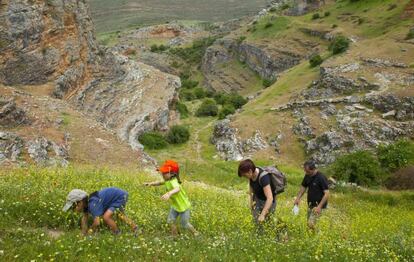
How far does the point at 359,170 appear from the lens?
86.1ft

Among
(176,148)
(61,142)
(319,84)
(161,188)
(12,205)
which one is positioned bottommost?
(176,148)

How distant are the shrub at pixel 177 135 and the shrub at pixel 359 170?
554 inches

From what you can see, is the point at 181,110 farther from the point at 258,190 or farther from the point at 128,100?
the point at 258,190

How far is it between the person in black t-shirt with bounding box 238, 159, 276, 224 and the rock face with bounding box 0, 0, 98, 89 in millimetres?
24662

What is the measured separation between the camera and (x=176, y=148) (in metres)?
35.8

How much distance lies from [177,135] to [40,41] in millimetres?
13022

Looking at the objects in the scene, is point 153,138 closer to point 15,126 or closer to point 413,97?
point 15,126

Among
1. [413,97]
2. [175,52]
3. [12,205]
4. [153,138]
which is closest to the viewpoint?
[12,205]

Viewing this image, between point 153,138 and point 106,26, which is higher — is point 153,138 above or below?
above

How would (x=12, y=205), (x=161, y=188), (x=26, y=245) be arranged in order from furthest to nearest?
1. (x=161, y=188)
2. (x=12, y=205)
3. (x=26, y=245)

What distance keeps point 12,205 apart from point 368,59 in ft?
120

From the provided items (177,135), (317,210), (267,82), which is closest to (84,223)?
(317,210)

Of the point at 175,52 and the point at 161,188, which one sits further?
the point at 175,52

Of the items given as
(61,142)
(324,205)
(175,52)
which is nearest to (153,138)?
(61,142)
